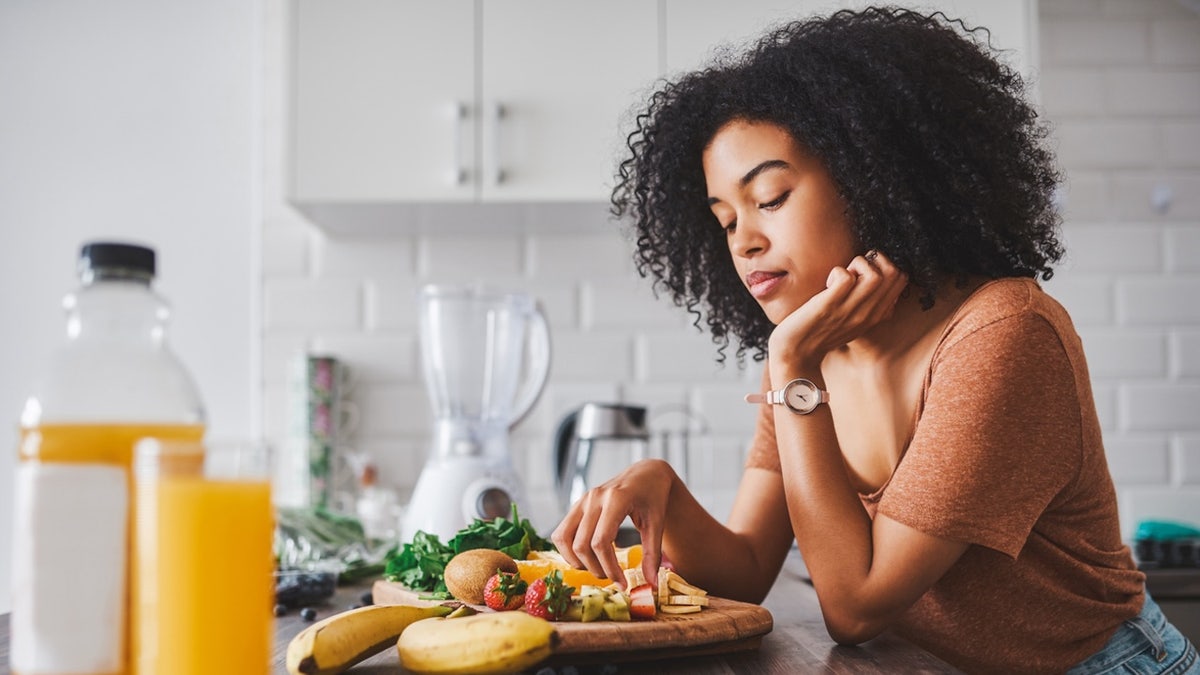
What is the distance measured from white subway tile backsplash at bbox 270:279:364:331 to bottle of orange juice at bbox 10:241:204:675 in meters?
1.99

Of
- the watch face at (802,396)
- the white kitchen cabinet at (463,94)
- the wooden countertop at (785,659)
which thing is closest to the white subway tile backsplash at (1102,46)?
the white kitchen cabinet at (463,94)

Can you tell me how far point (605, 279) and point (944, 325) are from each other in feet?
4.74

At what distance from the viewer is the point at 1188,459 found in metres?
2.52

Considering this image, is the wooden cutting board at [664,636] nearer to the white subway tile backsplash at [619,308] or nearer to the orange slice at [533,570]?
the orange slice at [533,570]

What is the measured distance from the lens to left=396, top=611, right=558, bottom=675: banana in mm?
709

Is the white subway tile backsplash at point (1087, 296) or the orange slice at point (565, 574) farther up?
the white subway tile backsplash at point (1087, 296)

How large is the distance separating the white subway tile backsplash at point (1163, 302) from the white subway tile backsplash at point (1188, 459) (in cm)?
28

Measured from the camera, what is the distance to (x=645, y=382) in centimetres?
257

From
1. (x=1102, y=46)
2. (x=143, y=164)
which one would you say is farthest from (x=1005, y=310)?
(x=143, y=164)

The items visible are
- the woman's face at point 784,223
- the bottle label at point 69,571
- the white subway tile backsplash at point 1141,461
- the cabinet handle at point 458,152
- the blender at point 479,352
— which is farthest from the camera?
the white subway tile backsplash at point 1141,461

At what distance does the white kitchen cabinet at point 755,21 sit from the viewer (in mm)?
2246

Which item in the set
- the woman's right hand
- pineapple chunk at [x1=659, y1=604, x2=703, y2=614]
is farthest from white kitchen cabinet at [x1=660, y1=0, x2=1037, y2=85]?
pineapple chunk at [x1=659, y1=604, x2=703, y2=614]

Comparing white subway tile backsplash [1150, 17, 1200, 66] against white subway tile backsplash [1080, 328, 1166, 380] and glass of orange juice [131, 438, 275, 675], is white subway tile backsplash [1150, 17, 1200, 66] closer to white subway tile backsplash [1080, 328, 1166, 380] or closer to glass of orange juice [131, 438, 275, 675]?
white subway tile backsplash [1080, 328, 1166, 380]

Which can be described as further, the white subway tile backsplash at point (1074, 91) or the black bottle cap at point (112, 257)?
the white subway tile backsplash at point (1074, 91)
